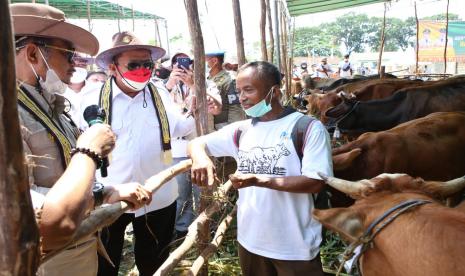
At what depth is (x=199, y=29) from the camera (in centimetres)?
336

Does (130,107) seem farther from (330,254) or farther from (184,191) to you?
(330,254)

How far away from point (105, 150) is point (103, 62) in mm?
1969

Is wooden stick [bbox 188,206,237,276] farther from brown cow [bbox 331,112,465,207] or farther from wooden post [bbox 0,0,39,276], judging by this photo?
wooden post [bbox 0,0,39,276]

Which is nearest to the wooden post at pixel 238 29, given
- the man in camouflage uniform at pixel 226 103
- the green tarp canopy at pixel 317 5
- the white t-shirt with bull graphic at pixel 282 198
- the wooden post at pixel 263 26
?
the man in camouflage uniform at pixel 226 103

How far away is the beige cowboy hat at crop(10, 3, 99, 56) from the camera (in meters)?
1.81

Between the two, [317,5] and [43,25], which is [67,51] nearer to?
[43,25]

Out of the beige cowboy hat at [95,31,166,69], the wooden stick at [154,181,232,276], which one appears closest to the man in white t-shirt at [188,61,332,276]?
the wooden stick at [154,181,232,276]

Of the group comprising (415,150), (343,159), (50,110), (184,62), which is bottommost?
(415,150)

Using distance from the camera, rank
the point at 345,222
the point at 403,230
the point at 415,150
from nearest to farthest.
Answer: the point at 403,230, the point at 345,222, the point at 415,150

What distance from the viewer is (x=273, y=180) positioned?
2.26 m

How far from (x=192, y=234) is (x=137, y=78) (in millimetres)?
1311

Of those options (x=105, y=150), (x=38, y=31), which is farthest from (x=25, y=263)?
(x=38, y=31)

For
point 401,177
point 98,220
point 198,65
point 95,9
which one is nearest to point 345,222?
point 401,177

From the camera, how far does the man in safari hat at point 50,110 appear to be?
1.72 meters
